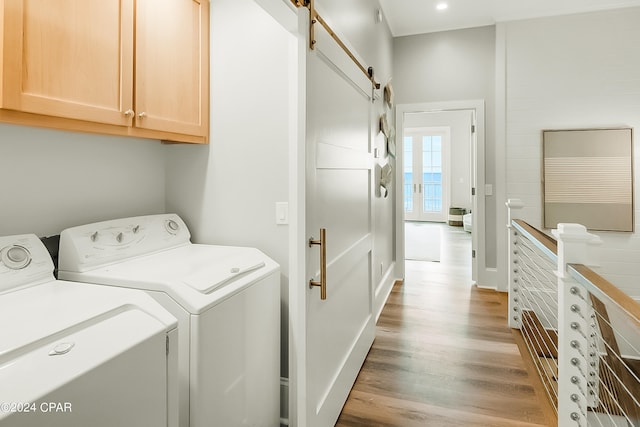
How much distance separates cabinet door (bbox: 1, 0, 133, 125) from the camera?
1.14m

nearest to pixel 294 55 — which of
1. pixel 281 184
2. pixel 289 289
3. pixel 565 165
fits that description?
pixel 281 184

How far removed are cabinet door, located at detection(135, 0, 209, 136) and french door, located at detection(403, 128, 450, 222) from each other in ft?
28.0

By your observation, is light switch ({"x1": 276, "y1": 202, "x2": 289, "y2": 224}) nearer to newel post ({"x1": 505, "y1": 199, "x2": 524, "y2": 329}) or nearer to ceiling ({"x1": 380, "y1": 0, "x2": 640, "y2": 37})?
newel post ({"x1": 505, "y1": 199, "x2": 524, "y2": 329})

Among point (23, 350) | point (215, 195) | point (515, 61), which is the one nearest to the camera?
point (23, 350)

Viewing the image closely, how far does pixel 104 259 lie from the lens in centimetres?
154

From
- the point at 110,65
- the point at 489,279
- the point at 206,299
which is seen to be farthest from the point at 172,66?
the point at 489,279

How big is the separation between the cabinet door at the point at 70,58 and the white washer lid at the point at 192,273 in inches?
23.0

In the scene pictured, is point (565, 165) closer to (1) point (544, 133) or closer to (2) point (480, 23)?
(1) point (544, 133)

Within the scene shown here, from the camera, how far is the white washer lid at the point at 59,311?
87 cm

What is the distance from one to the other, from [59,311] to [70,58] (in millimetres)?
868

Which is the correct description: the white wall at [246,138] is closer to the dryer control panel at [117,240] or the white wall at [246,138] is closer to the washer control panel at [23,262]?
the dryer control panel at [117,240]

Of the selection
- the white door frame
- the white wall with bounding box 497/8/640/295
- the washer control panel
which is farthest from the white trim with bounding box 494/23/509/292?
the washer control panel

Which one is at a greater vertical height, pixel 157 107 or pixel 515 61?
pixel 515 61

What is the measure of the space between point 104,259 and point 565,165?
4.41 m
